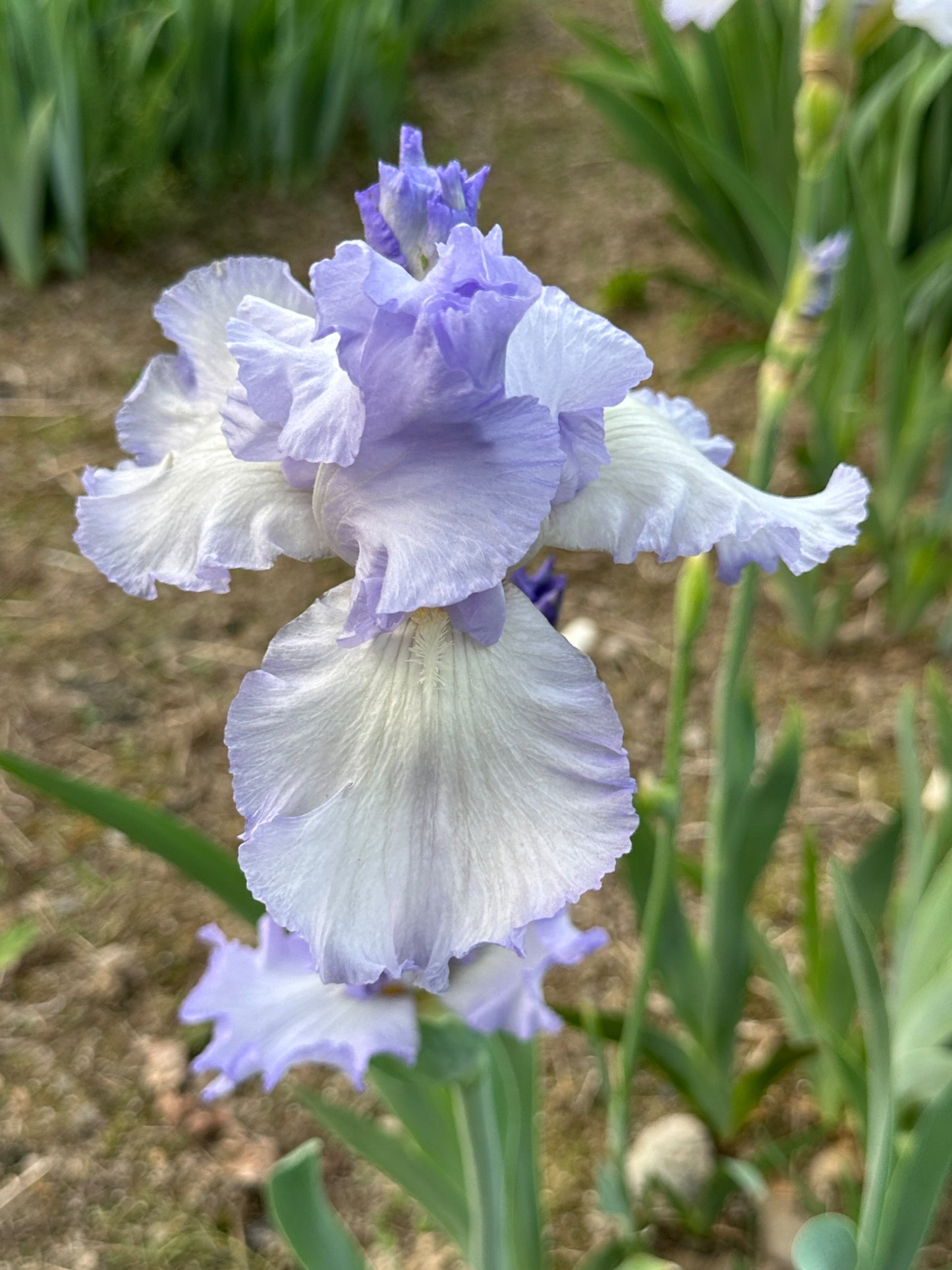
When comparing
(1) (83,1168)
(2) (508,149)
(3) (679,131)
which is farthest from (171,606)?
(2) (508,149)

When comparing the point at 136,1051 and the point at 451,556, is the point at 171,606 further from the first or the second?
the point at 451,556

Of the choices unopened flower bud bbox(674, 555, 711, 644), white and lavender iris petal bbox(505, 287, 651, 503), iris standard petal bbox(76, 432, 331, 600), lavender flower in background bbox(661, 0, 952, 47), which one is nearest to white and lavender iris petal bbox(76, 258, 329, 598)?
iris standard petal bbox(76, 432, 331, 600)

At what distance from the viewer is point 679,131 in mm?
1811

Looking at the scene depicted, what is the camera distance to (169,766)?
1.62 metres

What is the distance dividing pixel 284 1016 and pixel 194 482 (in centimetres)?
34

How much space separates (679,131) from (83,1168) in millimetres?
1734

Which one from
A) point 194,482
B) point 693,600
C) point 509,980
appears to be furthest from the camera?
point 693,600

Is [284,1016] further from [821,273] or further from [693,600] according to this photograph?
[821,273]

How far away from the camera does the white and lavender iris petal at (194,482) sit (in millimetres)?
513

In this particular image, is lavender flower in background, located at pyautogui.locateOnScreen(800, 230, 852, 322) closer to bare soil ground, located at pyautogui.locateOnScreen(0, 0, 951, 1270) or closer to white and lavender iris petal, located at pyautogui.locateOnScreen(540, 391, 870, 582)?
white and lavender iris petal, located at pyautogui.locateOnScreen(540, 391, 870, 582)

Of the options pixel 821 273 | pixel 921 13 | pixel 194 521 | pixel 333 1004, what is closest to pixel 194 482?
pixel 194 521

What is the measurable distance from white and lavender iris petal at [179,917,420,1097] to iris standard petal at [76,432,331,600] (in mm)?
228

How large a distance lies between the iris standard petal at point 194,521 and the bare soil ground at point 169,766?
86 cm

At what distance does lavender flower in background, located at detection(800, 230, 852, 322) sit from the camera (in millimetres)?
833
